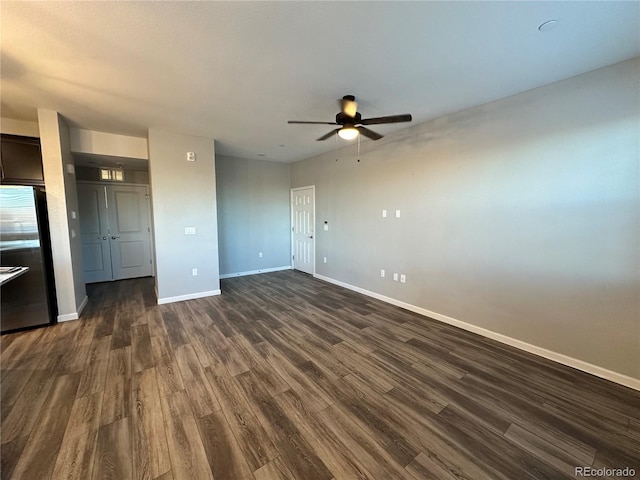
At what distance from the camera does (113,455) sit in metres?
1.48

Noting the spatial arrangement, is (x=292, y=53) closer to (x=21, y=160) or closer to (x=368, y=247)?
(x=368, y=247)

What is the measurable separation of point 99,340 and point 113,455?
Result: 6.25ft

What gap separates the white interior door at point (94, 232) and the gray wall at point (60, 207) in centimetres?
189

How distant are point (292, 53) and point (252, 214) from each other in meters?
4.24

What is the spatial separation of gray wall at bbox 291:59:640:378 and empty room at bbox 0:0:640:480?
20 millimetres

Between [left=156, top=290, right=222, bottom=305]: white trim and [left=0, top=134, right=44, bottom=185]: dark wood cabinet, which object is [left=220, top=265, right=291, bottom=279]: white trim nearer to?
[left=156, top=290, right=222, bottom=305]: white trim

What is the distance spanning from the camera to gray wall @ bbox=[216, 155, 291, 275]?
5.48m

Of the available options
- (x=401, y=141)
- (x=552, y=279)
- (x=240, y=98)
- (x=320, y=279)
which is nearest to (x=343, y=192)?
(x=401, y=141)

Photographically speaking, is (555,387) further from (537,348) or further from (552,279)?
(552,279)

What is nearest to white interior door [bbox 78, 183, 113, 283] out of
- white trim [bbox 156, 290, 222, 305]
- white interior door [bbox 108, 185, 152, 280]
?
white interior door [bbox 108, 185, 152, 280]

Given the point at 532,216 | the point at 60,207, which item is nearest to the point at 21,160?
the point at 60,207

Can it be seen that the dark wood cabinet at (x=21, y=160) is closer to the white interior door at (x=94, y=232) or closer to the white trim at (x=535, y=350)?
the white interior door at (x=94, y=232)

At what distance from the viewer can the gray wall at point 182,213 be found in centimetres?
385

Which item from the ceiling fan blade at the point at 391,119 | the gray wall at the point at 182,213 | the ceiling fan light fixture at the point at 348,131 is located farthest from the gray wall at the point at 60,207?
the ceiling fan blade at the point at 391,119
